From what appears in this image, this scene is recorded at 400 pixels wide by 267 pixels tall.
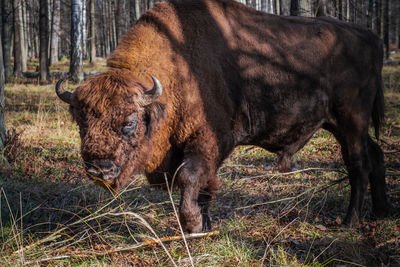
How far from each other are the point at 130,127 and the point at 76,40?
11.4 meters

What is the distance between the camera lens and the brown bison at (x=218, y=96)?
3330 mm

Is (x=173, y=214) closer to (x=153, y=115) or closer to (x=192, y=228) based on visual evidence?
(x=192, y=228)

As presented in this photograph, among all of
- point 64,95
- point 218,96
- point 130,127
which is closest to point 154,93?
point 130,127

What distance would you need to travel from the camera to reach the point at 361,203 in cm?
449

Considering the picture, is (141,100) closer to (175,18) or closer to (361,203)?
(175,18)

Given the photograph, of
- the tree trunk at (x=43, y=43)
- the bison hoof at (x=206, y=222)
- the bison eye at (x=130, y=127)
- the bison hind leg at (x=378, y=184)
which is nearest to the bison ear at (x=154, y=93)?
the bison eye at (x=130, y=127)

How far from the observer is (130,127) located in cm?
332

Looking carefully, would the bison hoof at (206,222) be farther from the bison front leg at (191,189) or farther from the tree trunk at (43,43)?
the tree trunk at (43,43)

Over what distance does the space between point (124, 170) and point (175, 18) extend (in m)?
1.72

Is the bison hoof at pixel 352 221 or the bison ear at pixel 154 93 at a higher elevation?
the bison ear at pixel 154 93

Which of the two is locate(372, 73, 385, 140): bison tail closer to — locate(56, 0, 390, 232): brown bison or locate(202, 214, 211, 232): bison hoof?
locate(56, 0, 390, 232): brown bison

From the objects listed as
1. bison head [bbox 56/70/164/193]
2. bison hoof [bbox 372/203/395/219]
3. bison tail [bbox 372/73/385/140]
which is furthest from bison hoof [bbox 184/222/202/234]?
bison tail [bbox 372/73/385/140]

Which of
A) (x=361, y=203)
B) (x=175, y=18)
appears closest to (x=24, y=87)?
(x=175, y=18)

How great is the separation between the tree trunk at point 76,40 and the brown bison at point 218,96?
34.0 ft
